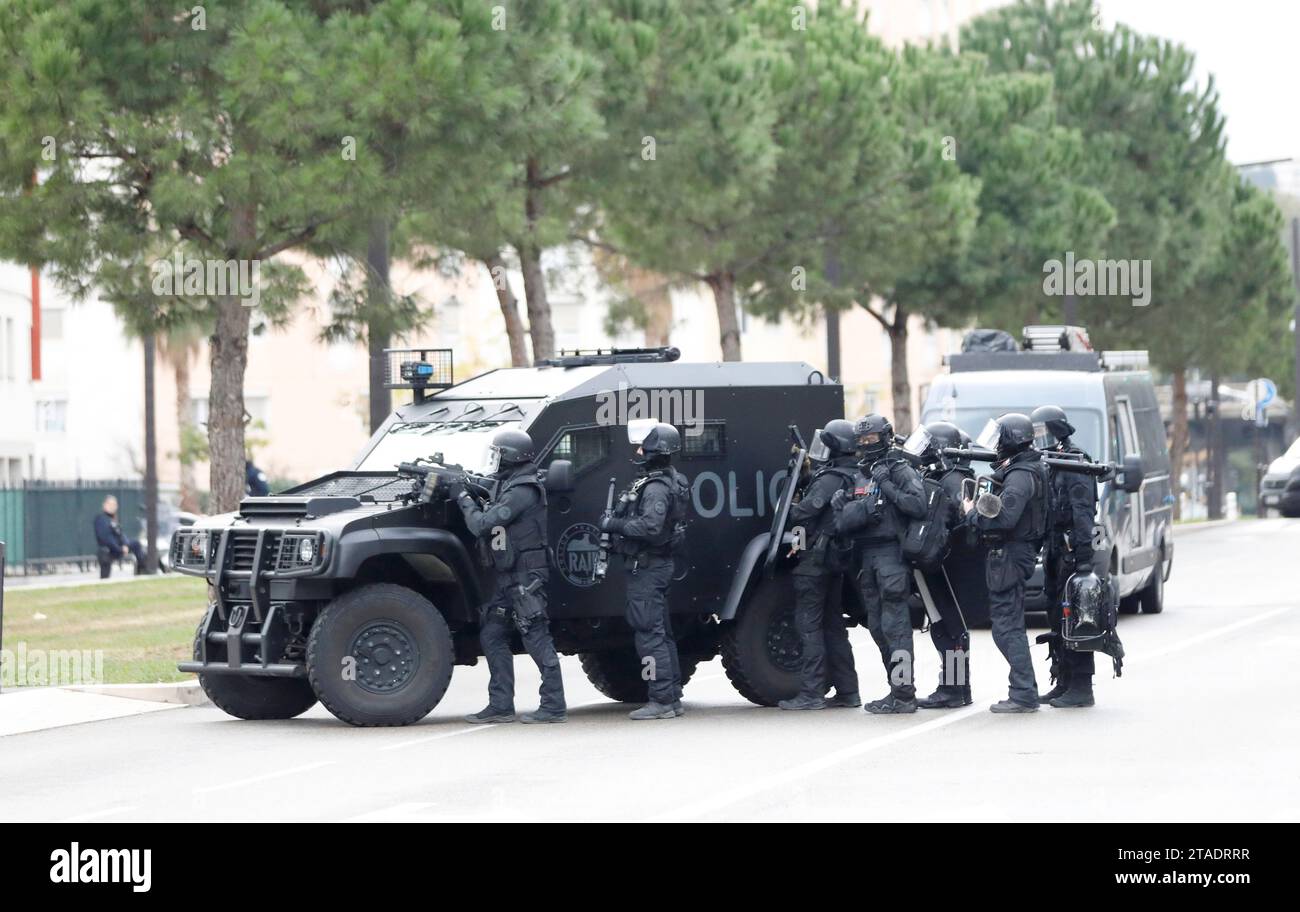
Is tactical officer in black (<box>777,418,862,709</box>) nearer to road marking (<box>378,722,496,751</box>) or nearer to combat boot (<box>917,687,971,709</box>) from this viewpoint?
combat boot (<box>917,687,971,709</box>)

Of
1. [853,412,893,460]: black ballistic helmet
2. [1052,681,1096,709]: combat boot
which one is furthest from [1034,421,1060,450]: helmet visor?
[1052,681,1096,709]: combat boot

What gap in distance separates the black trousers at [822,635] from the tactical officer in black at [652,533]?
0.85 metres

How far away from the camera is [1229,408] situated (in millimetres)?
81812

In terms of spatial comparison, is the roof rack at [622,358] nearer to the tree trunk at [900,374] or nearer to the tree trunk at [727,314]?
the tree trunk at [727,314]

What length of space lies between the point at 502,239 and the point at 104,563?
14.8m

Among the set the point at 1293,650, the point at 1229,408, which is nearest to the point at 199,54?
the point at 1293,650

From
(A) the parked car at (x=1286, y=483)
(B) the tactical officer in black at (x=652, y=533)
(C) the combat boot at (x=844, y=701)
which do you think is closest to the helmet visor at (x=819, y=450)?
(B) the tactical officer in black at (x=652, y=533)

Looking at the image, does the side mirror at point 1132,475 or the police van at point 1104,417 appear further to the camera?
the police van at point 1104,417

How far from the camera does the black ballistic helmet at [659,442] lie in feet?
43.3

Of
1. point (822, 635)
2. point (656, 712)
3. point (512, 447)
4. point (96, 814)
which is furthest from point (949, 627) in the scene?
point (96, 814)

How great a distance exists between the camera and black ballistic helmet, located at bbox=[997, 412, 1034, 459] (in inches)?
527

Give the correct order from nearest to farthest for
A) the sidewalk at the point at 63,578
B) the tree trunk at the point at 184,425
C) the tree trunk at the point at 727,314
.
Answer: the tree trunk at the point at 727,314, the sidewalk at the point at 63,578, the tree trunk at the point at 184,425

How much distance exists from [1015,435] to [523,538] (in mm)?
3044
